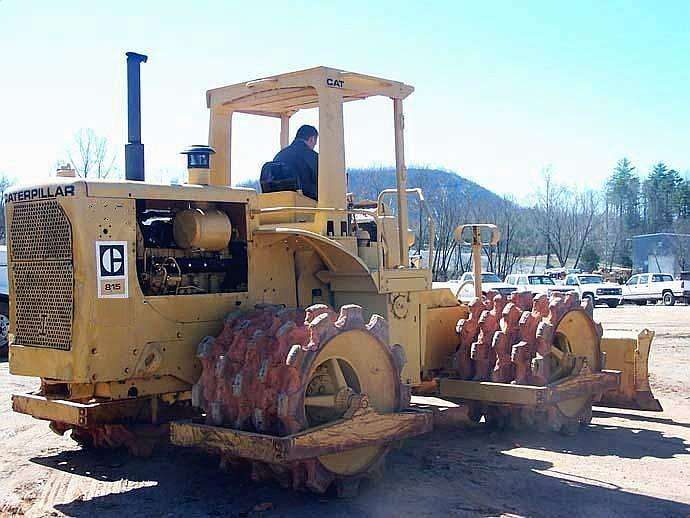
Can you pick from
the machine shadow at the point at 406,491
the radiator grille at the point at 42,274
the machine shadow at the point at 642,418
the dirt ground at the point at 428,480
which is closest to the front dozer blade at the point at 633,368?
the machine shadow at the point at 642,418

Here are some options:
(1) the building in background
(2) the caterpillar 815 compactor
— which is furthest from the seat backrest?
(1) the building in background

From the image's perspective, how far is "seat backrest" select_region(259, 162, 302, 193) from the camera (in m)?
7.92

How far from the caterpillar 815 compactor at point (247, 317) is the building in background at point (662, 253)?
193 ft

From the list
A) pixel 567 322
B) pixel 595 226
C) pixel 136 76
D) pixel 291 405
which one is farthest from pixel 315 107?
pixel 595 226

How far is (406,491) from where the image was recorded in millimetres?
6570

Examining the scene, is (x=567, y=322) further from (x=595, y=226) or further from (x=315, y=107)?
(x=595, y=226)

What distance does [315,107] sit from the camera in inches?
356

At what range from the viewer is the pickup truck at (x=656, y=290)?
38.8 m

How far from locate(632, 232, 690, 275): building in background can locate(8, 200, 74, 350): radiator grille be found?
61345 mm

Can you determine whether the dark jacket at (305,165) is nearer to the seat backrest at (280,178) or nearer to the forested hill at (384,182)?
the seat backrest at (280,178)

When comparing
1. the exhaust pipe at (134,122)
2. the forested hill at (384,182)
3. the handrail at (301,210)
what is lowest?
the handrail at (301,210)

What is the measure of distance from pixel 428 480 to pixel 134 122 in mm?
3681

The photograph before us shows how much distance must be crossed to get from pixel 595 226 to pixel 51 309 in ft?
263

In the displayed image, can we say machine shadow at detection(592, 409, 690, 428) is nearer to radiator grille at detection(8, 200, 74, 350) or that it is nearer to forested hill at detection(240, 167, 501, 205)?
forested hill at detection(240, 167, 501, 205)
